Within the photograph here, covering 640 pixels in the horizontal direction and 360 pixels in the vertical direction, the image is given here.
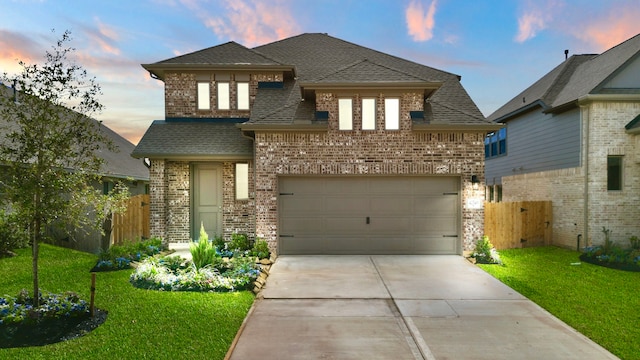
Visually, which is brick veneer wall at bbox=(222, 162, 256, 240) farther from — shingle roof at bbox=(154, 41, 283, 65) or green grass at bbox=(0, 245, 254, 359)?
green grass at bbox=(0, 245, 254, 359)

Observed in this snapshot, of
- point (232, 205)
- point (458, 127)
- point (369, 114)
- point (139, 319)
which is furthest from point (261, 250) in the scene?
point (458, 127)

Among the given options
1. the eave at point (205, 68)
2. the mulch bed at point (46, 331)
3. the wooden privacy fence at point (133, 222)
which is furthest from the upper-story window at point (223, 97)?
the mulch bed at point (46, 331)

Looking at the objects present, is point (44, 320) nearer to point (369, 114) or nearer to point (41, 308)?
point (41, 308)

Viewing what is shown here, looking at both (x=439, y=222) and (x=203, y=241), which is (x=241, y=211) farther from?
(x=439, y=222)

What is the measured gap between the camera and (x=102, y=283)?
7.99 metres

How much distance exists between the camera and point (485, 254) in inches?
423

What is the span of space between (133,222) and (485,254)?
10681mm

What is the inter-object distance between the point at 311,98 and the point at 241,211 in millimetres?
4430

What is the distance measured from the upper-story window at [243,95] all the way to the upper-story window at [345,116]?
3.89 meters

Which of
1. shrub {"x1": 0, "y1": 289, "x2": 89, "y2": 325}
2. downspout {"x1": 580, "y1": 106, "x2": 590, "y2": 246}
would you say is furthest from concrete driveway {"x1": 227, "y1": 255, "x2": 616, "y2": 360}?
downspout {"x1": 580, "y1": 106, "x2": 590, "y2": 246}

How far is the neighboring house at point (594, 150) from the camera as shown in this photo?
12367mm

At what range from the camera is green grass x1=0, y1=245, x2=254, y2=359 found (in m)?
4.90

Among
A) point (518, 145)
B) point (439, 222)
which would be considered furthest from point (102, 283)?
point (518, 145)

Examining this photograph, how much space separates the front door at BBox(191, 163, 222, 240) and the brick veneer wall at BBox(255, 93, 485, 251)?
2081 mm
